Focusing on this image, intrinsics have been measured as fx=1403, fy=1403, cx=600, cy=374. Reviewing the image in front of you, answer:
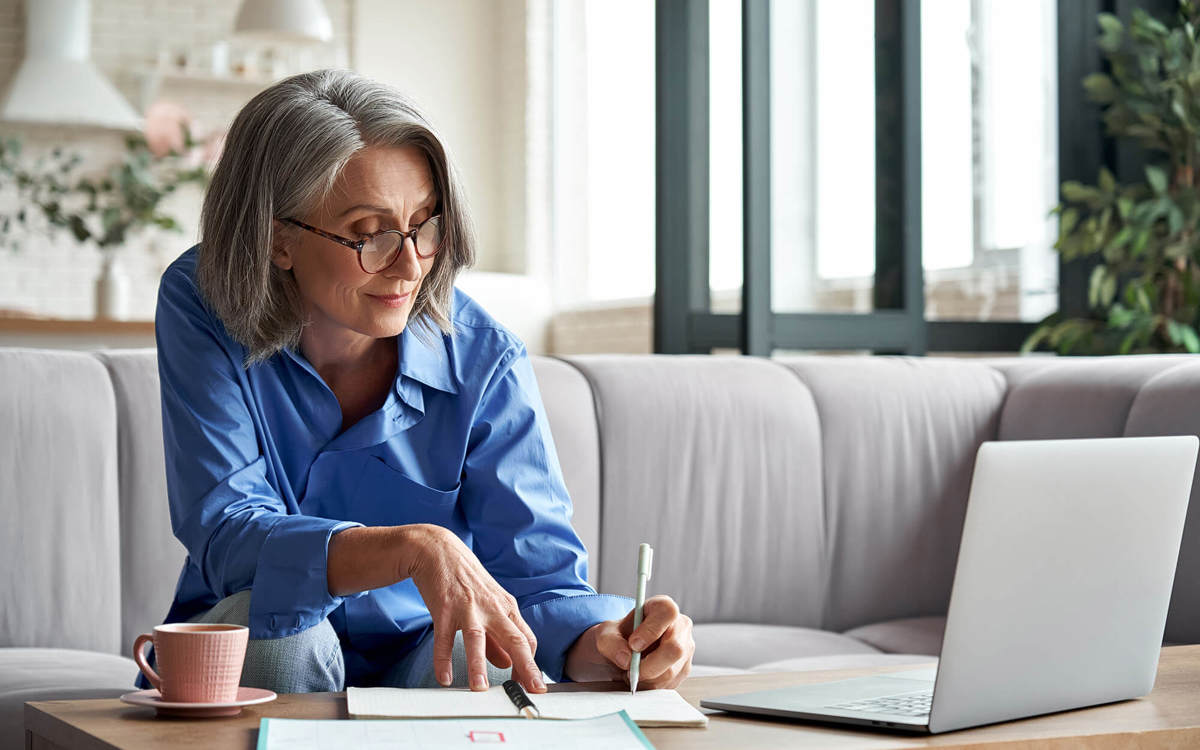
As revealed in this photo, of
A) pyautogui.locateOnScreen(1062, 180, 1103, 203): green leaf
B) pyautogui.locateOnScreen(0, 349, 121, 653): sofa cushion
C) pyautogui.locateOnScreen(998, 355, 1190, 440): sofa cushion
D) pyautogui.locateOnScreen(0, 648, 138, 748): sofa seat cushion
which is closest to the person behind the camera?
pyautogui.locateOnScreen(0, 648, 138, 748): sofa seat cushion

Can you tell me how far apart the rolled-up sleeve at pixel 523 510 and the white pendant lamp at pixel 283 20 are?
4.59 m

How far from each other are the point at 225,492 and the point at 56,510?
931 millimetres

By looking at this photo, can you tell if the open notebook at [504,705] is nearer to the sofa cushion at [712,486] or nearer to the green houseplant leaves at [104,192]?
the sofa cushion at [712,486]

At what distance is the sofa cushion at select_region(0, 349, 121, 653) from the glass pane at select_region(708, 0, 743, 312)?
6.45 feet

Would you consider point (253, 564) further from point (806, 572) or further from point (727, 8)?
point (727, 8)

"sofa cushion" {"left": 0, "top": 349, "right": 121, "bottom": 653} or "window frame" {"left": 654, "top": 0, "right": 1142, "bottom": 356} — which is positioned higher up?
"window frame" {"left": 654, "top": 0, "right": 1142, "bottom": 356}

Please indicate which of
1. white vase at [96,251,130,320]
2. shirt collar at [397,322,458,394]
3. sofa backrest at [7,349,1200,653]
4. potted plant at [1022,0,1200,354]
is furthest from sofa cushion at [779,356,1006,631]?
white vase at [96,251,130,320]

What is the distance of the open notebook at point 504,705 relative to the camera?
42.1 inches

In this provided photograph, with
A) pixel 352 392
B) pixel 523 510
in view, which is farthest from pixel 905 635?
pixel 352 392

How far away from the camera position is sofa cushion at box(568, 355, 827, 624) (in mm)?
2549

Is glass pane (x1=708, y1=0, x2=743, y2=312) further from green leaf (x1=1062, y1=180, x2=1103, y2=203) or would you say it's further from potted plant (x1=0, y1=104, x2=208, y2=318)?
potted plant (x1=0, y1=104, x2=208, y2=318)

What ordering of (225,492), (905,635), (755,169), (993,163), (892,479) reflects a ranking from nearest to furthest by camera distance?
(225,492) < (905,635) < (892,479) < (755,169) < (993,163)

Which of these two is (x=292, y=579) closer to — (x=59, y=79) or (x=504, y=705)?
Result: (x=504, y=705)

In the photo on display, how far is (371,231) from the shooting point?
150cm
